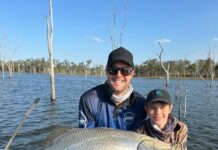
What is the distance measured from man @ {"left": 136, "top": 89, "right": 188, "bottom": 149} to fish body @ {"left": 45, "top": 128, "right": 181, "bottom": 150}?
2.24 feet

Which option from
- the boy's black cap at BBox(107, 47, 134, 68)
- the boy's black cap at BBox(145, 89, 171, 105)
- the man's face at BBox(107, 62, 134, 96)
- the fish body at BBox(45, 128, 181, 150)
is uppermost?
the boy's black cap at BBox(107, 47, 134, 68)

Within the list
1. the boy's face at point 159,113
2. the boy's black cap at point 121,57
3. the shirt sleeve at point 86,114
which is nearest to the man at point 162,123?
the boy's face at point 159,113

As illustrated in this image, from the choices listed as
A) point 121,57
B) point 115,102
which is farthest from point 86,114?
point 121,57

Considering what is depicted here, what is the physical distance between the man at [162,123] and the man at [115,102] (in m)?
0.34

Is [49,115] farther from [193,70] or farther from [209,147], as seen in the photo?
[193,70]

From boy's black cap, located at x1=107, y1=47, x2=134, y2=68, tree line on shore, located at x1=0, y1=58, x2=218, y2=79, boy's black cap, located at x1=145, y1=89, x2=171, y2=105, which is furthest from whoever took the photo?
tree line on shore, located at x1=0, y1=58, x2=218, y2=79

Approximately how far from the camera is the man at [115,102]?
16.6 feet

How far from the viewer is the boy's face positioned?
15.8ft

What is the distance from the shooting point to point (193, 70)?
129m

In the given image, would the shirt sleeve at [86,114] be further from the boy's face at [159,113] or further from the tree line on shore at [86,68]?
the tree line on shore at [86,68]

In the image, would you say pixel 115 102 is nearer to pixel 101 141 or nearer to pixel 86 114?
pixel 86 114

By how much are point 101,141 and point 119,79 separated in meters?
1.38

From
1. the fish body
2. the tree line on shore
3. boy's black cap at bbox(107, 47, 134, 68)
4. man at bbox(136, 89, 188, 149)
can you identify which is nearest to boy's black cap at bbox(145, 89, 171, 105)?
man at bbox(136, 89, 188, 149)

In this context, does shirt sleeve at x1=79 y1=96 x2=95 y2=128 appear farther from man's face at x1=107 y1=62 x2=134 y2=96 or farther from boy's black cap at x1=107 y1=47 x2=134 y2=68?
boy's black cap at x1=107 y1=47 x2=134 y2=68
